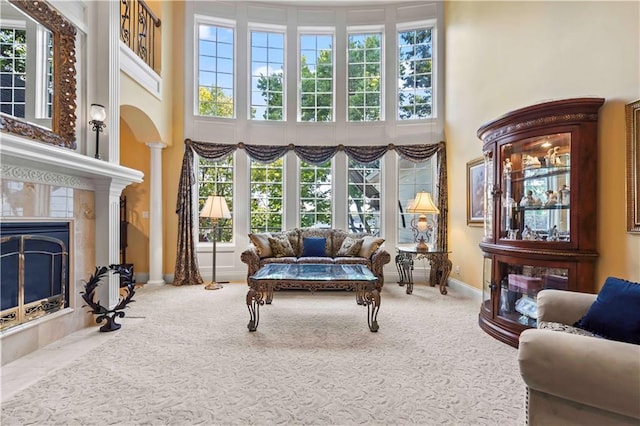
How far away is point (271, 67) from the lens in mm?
5988

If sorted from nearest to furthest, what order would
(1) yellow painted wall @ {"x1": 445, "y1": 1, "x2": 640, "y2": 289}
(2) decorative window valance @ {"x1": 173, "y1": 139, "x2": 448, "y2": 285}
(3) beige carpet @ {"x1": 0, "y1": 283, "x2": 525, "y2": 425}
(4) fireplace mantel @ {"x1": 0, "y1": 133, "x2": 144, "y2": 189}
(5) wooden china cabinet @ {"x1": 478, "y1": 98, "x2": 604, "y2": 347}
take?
(3) beige carpet @ {"x1": 0, "y1": 283, "x2": 525, "y2": 425}, (4) fireplace mantel @ {"x1": 0, "y1": 133, "x2": 144, "y2": 189}, (1) yellow painted wall @ {"x1": 445, "y1": 1, "x2": 640, "y2": 289}, (5) wooden china cabinet @ {"x1": 478, "y1": 98, "x2": 604, "y2": 347}, (2) decorative window valance @ {"x1": 173, "y1": 139, "x2": 448, "y2": 285}

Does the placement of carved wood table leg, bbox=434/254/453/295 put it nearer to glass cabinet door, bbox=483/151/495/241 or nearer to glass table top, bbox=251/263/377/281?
glass cabinet door, bbox=483/151/495/241

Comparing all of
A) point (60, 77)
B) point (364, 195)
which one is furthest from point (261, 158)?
→ point (60, 77)

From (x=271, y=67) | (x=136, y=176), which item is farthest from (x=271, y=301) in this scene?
(x=271, y=67)

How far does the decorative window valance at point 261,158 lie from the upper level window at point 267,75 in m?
0.77

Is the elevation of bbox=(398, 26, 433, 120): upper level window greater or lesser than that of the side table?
greater

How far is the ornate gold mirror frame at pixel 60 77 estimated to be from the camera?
2713mm

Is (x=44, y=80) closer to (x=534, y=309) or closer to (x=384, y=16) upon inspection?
(x=534, y=309)

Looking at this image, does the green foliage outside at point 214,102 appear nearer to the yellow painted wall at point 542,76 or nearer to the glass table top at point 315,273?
the glass table top at point 315,273

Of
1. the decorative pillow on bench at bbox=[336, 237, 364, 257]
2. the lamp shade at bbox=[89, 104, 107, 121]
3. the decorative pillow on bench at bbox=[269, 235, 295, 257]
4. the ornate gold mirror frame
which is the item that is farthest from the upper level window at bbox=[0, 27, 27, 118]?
the decorative pillow on bench at bbox=[336, 237, 364, 257]

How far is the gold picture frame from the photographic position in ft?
7.45

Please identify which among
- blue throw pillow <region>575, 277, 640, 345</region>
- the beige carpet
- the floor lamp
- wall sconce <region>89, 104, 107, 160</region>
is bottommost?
the beige carpet

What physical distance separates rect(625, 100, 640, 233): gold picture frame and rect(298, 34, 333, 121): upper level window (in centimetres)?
438

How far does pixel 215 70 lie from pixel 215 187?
7.23ft
